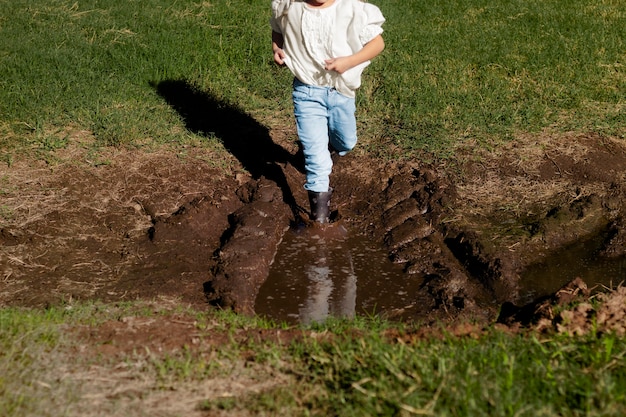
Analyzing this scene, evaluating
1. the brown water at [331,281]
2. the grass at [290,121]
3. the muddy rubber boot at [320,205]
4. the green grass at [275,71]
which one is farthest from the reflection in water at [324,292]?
the green grass at [275,71]

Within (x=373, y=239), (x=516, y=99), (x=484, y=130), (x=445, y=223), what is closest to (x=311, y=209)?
(x=373, y=239)

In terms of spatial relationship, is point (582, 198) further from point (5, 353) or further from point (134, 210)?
point (5, 353)

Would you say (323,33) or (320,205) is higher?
(323,33)

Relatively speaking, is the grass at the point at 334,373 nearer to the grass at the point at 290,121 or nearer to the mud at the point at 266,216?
the grass at the point at 290,121

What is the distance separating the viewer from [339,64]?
539 centimetres

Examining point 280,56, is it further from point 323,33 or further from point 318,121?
point 318,121

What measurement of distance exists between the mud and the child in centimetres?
48

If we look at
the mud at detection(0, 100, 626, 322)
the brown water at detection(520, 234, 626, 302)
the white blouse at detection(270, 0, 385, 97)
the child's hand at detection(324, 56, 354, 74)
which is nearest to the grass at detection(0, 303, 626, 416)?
the mud at detection(0, 100, 626, 322)

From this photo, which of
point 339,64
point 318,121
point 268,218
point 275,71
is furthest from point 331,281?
point 275,71

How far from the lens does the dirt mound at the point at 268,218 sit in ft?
17.4

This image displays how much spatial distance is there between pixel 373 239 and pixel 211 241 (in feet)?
3.56

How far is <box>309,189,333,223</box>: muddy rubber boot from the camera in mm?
6016

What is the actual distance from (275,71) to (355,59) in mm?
2903

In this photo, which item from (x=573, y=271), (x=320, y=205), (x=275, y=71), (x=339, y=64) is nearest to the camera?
(x=339, y=64)
